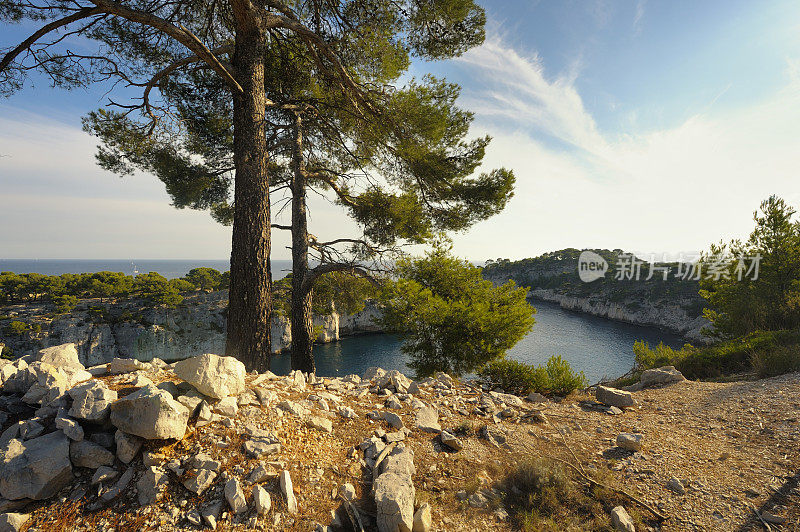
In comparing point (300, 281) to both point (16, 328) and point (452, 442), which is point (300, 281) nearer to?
point (452, 442)

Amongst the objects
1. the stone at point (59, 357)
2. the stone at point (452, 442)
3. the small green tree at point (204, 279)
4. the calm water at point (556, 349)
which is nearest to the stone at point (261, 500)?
the stone at point (452, 442)

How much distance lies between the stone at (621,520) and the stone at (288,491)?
2.97 metres

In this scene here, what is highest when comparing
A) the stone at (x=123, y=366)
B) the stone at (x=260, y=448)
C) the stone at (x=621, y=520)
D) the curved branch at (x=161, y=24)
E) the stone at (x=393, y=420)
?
the curved branch at (x=161, y=24)

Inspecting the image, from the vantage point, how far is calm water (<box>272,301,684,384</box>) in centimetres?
3231

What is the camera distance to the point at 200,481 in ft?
8.34

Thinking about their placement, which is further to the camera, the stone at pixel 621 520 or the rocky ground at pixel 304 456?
the stone at pixel 621 520

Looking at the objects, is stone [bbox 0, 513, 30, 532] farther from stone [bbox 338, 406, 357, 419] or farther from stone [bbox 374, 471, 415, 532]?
stone [bbox 338, 406, 357, 419]

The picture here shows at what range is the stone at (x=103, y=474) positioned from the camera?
252cm

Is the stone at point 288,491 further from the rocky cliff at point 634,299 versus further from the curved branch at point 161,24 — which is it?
the rocky cliff at point 634,299

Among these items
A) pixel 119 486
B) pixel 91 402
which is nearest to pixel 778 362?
pixel 119 486

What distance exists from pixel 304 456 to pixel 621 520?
122 inches

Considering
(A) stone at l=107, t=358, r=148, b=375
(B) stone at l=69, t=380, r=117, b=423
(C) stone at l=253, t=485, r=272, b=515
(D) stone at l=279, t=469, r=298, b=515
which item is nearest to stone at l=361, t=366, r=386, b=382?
(D) stone at l=279, t=469, r=298, b=515

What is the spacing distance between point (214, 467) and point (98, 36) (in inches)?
380

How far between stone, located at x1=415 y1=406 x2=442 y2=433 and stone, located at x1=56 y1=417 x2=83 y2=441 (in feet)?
11.4
